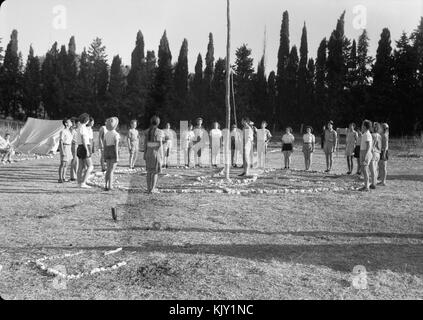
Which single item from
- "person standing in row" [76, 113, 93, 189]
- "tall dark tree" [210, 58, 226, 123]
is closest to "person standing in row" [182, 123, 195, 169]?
"person standing in row" [76, 113, 93, 189]

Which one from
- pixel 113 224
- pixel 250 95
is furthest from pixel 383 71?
pixel 113 224

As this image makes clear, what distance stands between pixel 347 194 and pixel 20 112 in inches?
2116

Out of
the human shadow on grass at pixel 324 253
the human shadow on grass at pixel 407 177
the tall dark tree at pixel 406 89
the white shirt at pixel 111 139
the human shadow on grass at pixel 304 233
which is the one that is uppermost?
the tall dark tree at pixel 406 89

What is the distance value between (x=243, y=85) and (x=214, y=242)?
137 ft

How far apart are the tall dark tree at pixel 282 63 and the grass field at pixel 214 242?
36218 mm

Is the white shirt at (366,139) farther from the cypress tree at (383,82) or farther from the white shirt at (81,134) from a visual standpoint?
the cypress tree at (383,82)

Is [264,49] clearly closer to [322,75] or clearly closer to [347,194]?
[322,75]

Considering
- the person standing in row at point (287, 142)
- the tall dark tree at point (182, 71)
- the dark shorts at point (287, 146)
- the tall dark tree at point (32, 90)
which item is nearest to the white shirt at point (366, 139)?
the person standing in row at point (287, 142)

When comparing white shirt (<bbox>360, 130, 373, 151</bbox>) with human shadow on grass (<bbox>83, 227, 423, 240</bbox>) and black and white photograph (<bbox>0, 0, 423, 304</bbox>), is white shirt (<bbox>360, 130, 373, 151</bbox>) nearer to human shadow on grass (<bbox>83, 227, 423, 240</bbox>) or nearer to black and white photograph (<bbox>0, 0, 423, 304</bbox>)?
black and white photograph (<bbox>0, 0, 423, 304</bbox>)

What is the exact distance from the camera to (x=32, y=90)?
54.1m

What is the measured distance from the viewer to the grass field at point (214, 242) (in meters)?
5.15
